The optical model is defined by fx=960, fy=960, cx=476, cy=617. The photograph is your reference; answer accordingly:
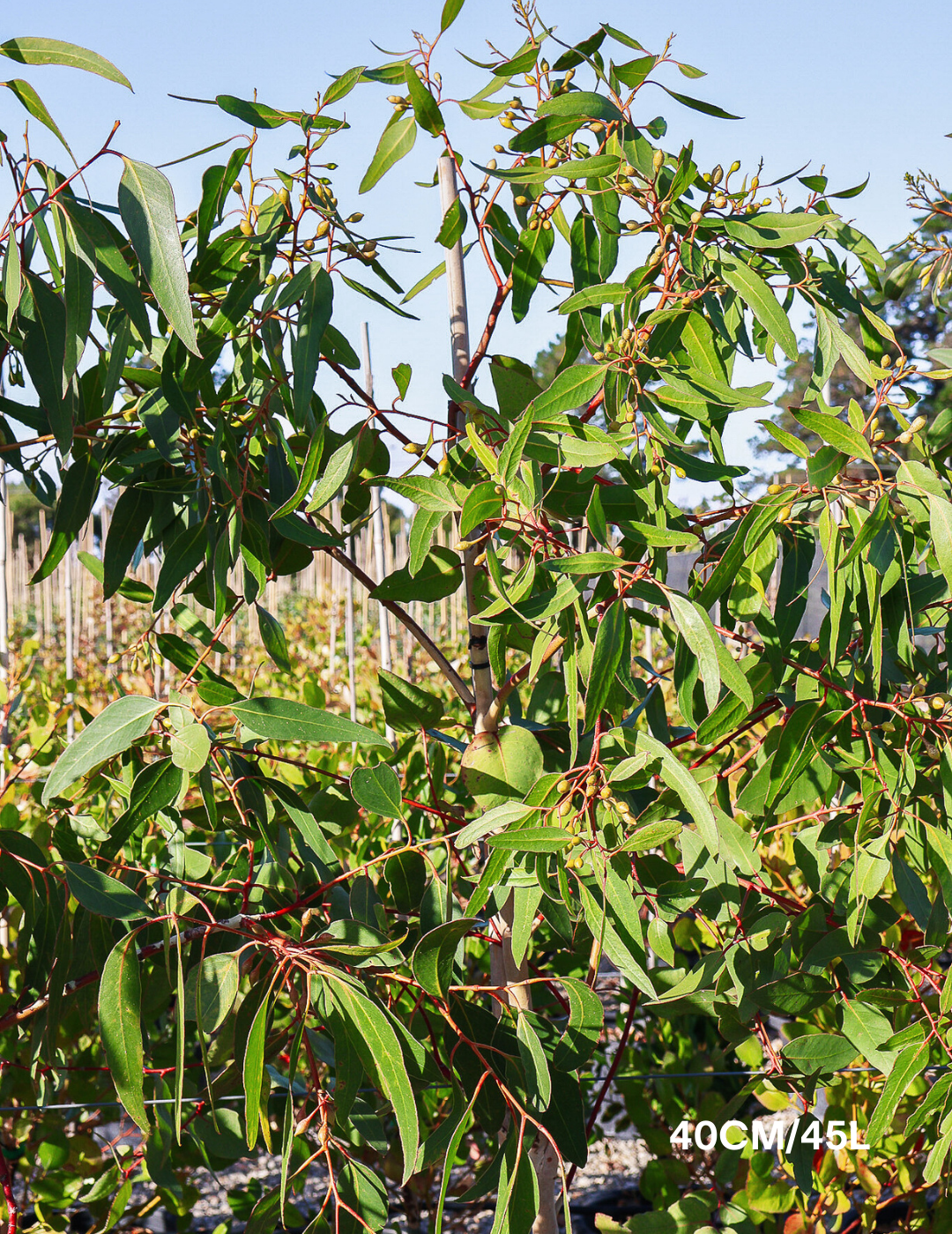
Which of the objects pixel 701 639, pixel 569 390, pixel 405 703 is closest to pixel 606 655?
pixel 701 639

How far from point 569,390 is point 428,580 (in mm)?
211

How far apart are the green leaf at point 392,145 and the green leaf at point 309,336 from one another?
0.15 metres

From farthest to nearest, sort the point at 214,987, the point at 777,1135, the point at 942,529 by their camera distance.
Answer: the point at 777,1135 < the point at 214,987 < the point at 942,529

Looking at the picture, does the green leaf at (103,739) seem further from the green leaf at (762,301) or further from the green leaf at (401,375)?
the green leaf at (762,301)

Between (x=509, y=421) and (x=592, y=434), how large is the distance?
0.10 metres

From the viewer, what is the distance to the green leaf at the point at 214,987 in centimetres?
64

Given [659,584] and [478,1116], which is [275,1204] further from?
[659,584]

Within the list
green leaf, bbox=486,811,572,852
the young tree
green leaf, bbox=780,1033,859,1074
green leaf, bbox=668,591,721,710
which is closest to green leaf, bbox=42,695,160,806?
the young tree

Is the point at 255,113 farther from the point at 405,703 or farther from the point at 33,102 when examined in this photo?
the point at 405,703

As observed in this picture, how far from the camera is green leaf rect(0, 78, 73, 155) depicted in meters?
0.56

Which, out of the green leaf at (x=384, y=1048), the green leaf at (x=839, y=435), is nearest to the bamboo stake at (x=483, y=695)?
the green leaf at (x=384, y=1048)

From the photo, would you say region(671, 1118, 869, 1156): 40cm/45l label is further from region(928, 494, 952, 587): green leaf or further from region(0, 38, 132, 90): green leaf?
region(0, 38, 132, 90): green leaf

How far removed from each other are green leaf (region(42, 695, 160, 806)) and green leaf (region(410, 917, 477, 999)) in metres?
0.24

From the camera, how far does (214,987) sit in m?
0.65
